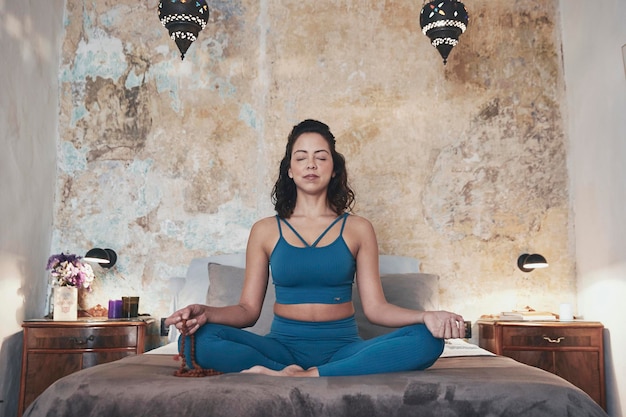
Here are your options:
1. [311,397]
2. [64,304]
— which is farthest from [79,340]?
[311,397]

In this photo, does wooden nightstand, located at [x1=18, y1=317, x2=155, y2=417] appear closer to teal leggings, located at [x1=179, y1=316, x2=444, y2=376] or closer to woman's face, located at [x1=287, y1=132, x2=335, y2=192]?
woman's face, located at [x1=287, y1=132, x2=335, y2=192]

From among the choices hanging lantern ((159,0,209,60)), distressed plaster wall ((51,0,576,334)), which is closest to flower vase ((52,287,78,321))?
distressed plaster wall ((51,0,576,334))

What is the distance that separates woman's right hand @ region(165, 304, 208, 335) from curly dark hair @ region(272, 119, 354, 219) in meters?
0.81

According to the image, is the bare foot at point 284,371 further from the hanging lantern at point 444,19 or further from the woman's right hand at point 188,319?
the hanging lantern at point 444,19

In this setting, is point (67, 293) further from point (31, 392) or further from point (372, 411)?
point (372, 411)

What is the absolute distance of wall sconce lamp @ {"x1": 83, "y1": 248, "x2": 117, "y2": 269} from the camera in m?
3.92

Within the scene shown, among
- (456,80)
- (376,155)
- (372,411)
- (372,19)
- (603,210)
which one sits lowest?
(372,411)

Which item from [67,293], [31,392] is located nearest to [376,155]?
[67,293]

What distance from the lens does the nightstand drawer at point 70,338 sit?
3.60m

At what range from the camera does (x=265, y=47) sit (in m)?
4.38

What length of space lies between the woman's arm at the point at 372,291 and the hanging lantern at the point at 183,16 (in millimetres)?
1833

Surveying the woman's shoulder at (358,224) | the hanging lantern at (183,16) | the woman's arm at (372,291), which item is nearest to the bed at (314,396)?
the woman's arm at (372,291)

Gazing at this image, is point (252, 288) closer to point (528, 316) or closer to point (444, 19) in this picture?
point (444, 19)

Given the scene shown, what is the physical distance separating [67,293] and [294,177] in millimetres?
1966
